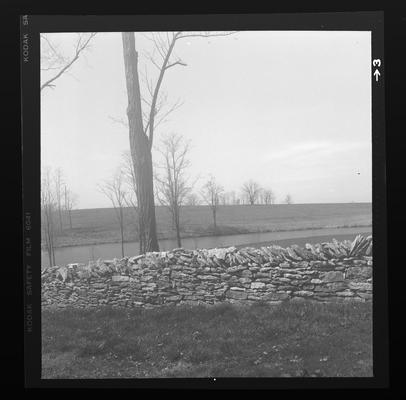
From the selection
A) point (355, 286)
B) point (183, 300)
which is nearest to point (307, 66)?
point (355, 286)

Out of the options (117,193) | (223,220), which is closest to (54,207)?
(117,193)

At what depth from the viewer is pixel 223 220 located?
398 cm

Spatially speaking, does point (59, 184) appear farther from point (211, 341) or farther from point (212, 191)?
point (211, 341)

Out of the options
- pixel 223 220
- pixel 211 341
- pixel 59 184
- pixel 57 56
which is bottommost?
pixel 211 341

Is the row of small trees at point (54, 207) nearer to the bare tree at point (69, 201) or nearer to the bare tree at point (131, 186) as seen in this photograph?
the bare tree at point (69, 201)

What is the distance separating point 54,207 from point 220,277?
5.33 feet

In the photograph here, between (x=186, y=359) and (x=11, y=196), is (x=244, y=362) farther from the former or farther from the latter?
(x=11, y=196)

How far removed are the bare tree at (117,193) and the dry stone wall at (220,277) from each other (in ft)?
1.04

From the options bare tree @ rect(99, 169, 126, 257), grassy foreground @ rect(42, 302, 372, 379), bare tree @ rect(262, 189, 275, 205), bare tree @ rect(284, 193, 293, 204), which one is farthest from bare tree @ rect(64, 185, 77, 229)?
bare tree @ rect(284, 193, 293, 204)

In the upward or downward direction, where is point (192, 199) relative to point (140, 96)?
downward

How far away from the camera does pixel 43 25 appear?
3.94m

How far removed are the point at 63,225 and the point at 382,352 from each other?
3.10m

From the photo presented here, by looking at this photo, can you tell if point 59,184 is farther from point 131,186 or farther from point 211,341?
point 211,341

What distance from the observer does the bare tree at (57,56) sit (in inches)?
155
